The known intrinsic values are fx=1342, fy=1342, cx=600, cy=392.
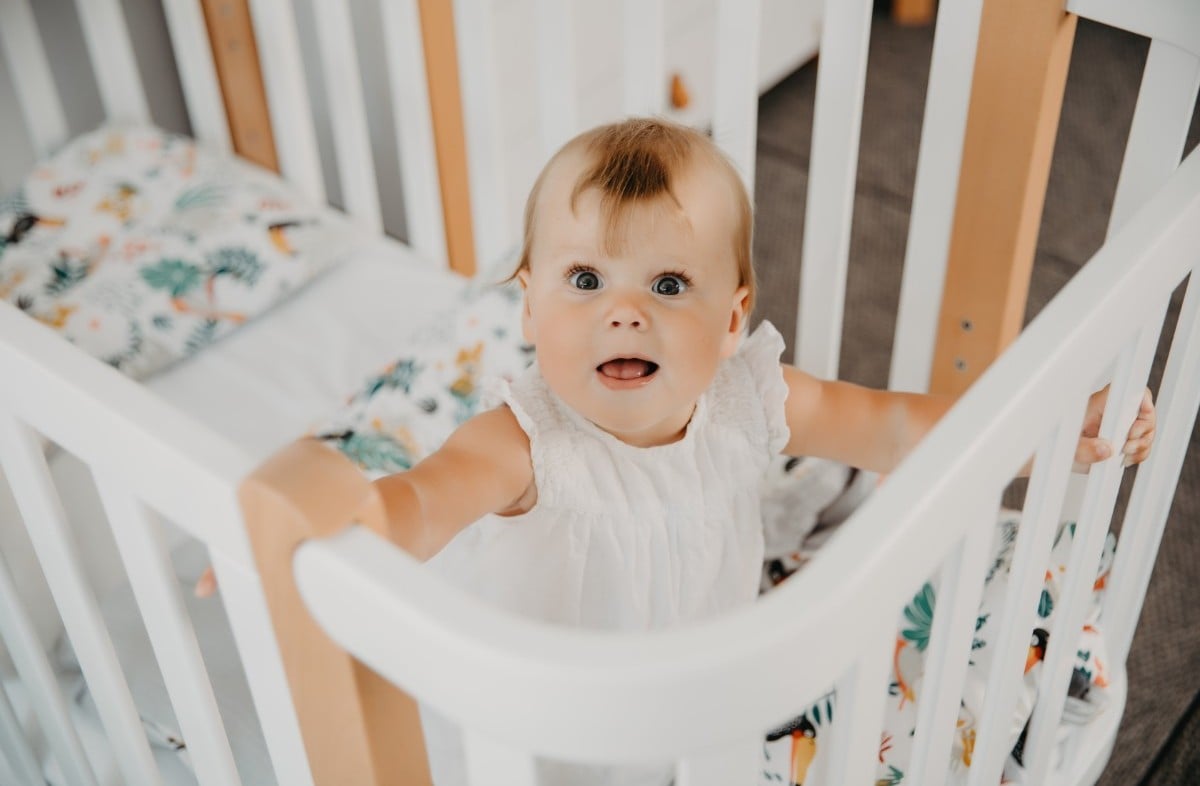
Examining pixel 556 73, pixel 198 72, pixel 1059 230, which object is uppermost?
pixel 556 73

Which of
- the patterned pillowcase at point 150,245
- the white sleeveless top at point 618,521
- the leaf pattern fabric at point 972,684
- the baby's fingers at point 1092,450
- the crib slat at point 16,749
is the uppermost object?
the baby's fingers at point 1092,450

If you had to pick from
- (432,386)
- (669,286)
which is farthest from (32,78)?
(669,286)

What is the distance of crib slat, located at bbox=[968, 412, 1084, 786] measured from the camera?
74cm

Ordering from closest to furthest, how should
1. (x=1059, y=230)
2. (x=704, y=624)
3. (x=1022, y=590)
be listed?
1. (x=704, y=624)
2. (x=1022, y=590)
3. (x=1059, y=230)

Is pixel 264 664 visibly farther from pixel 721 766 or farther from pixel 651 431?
pixel 651 431

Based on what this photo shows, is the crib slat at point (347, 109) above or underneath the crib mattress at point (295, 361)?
above

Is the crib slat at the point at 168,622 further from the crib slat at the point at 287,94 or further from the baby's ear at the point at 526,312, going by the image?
the crib slat at the point at 287,94

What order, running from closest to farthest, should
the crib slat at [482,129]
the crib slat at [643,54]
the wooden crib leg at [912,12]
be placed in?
the crib slat at [643,54] → the crib slat at [482,129] → the wooden crib leg at [912,12]

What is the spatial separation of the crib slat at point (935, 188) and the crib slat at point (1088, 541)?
329 millimetres

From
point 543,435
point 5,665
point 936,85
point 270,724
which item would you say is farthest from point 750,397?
point 5,665

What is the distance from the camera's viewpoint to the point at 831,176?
46.3 inches

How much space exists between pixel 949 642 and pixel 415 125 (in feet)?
3.23

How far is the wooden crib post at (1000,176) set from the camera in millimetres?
1057

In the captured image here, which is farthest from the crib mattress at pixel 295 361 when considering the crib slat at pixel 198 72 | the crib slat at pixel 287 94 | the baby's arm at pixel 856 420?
the baby's arm at pixel 856 420
